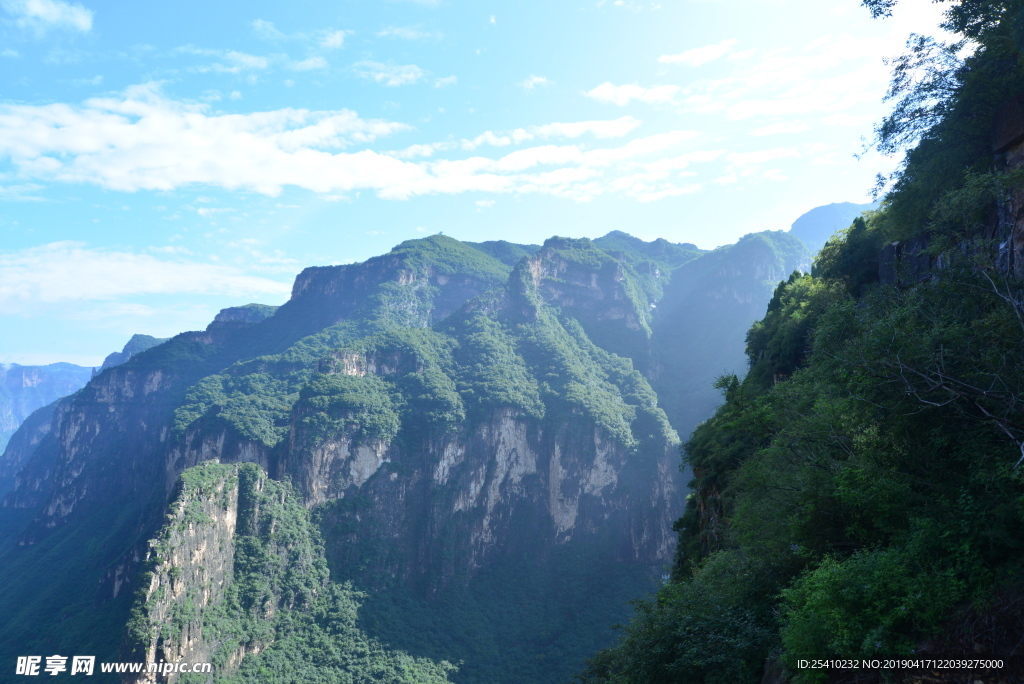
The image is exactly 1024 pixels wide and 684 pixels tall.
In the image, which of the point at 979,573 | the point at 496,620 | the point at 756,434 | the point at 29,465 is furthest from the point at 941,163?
the point at 29,465

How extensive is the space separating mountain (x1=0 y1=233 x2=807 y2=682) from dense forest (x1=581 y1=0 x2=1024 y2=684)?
31415 millimetres

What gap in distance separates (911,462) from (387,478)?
8051 centimetres

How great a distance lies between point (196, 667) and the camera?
1978 inches

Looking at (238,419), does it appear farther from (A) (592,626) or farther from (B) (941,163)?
(B) (941,163)

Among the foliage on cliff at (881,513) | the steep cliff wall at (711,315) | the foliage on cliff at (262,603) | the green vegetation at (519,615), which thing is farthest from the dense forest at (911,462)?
the steep cliff wall at (711,315)

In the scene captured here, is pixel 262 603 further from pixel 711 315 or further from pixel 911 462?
pixel 711 315

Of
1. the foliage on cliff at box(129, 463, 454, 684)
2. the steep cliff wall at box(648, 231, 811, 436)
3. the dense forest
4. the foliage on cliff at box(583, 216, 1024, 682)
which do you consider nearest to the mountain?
the foliage on cliff at box(129, 463, 454, 684)

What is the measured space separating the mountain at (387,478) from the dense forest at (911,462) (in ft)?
103

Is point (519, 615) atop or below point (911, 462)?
below

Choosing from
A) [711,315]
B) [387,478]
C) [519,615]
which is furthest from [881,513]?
[711,315]

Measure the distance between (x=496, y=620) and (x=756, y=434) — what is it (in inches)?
2556

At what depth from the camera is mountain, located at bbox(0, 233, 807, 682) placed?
61500 millimetres

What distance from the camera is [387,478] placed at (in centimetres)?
8344

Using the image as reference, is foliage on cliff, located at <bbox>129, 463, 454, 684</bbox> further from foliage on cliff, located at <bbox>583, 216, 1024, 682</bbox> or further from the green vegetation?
foliage on cliff, located at <bbox>583, 216, 1024, 682</bbox>
